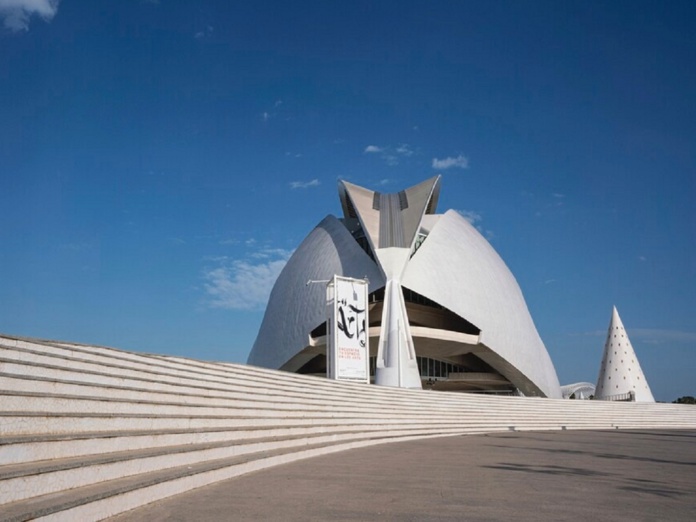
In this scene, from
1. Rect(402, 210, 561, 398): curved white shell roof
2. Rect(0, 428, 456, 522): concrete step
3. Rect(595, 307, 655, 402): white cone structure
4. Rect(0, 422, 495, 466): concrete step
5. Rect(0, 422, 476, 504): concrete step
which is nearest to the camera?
Rect(0, 428, 456, 522): concrete step

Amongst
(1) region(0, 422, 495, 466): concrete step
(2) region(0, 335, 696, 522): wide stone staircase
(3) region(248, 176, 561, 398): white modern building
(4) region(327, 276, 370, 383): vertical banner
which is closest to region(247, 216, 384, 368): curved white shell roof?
(3) region(248, 176, 561, 398): white modern building

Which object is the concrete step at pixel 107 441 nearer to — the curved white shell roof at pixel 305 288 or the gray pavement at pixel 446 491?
the gray pavement at pixel 446 491

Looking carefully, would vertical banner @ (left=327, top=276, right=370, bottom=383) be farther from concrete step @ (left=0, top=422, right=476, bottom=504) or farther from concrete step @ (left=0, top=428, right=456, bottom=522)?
concrete step @ (left=0, top=428, right=456, bottom=522)

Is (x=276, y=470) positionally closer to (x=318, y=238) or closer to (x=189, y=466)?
(x=189, y=466)

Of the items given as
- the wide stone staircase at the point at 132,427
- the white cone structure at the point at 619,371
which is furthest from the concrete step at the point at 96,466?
the white cone structure at the point at 619,371

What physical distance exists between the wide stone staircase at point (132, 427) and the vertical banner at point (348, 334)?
5998mm

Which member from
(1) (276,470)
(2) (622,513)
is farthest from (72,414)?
(2) (622,513)

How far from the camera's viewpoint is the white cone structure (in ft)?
115

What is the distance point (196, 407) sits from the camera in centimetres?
723

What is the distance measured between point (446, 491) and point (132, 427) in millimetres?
2881

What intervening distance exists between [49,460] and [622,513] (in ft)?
13.7

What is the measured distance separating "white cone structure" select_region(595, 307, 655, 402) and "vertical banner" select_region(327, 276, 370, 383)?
21.3m

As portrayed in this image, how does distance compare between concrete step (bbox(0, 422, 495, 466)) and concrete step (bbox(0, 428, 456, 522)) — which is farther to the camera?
concrete step (bbox(0, 422, 495, 466))

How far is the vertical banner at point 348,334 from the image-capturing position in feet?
62.6
